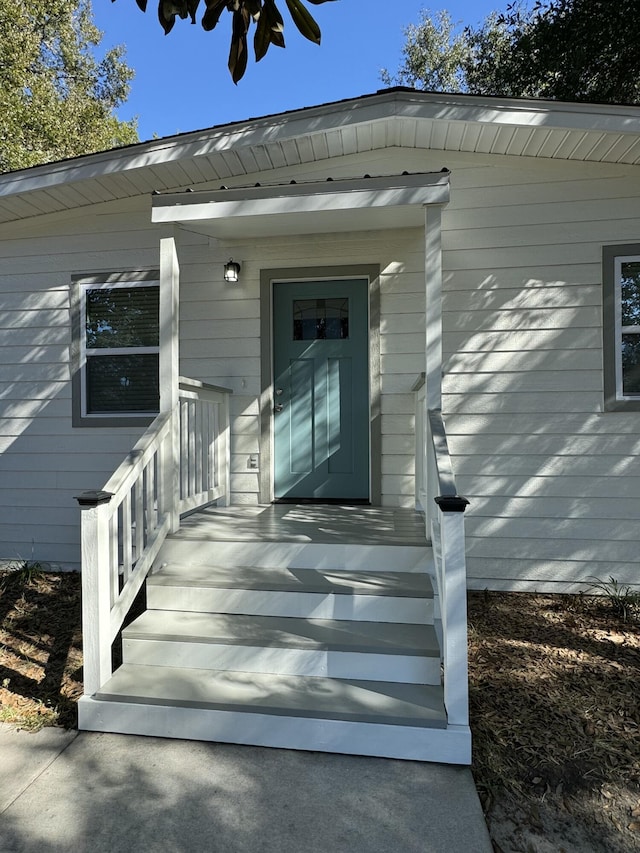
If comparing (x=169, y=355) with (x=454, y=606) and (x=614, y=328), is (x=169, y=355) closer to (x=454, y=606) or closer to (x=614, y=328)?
(x=454, y=606)

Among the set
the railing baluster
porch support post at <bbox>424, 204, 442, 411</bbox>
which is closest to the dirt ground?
the railing baluster

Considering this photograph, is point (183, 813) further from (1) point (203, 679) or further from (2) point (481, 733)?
(2) point (481, 733)

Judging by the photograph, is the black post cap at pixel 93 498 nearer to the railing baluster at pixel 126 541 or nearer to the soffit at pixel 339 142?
the railing baluster at pixel 126 541

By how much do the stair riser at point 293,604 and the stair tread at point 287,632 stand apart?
3cm

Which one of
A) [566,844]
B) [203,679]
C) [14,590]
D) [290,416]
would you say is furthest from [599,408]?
[14,590]

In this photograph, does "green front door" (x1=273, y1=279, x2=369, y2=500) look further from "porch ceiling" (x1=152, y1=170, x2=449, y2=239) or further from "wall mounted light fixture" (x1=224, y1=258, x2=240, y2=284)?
"porch ceiling" (x1=152, y1=170, x2=449, y2=239)

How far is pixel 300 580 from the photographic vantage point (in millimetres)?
3062

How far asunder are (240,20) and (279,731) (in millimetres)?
2785

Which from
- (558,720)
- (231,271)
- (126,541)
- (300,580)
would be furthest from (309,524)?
(231,271)

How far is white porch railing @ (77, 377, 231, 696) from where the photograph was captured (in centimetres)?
260

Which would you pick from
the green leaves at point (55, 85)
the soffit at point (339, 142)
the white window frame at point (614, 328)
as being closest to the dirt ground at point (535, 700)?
the white window frame at point (614, 328)

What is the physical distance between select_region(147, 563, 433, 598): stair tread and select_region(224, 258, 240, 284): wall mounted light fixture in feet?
7.83

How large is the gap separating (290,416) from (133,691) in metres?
2.53

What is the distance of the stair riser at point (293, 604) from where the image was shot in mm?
2889
